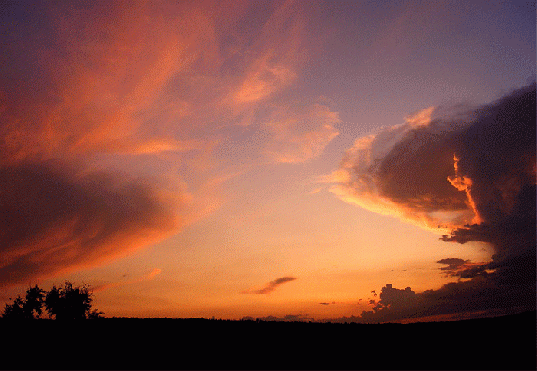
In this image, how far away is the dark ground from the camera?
24.6 m

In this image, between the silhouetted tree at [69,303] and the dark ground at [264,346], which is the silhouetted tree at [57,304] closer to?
the silhouetted tree at [69,303]

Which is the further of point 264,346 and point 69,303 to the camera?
point 69,303

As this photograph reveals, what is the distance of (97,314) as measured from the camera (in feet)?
224

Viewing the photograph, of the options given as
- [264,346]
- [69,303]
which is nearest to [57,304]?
[69,303]

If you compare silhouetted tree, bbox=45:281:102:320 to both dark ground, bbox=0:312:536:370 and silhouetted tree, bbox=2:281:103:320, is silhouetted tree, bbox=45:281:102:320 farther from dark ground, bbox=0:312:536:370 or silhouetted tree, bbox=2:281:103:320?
dark ground, bbox=0:312:536:370

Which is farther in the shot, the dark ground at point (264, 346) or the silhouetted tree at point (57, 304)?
the silhouetted tree at point (57, 304)

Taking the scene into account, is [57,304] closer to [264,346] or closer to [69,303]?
[69,303]

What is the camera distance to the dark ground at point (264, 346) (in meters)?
24.6

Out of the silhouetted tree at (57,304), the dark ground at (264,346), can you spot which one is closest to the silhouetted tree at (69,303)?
the silhouetted tree at (57,304)

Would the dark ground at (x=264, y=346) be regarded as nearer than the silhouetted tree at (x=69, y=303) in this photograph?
Yes

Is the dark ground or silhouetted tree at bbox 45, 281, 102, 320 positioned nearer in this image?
the dark ground

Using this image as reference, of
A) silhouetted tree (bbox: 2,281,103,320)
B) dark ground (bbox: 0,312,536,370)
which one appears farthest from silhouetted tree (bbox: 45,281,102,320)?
dark ground (bbox: 0,312,536,370)

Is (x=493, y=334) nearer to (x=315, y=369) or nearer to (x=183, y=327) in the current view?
(x=315, y=369)

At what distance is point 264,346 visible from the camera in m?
A: 27.8
